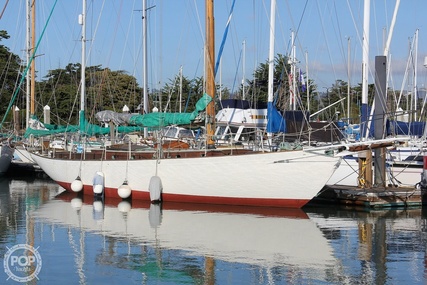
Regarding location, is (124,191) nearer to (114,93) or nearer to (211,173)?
(211,173)

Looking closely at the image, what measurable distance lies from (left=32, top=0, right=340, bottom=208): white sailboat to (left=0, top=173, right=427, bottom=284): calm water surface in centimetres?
53

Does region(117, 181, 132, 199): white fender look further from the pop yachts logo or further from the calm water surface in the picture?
the pop yachts logo

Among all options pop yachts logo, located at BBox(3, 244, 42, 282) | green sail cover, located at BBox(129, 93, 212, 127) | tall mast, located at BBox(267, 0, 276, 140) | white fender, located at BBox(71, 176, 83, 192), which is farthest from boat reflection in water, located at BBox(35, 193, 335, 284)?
tall mast, located at BBox(267, 0, 276, 140)

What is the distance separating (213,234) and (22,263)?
5.91 m

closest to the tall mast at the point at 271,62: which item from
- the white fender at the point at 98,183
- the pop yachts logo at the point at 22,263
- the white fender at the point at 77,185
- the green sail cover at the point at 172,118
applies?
the green sail cover at the point at 172,118

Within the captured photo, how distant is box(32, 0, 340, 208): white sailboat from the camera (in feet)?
81.3

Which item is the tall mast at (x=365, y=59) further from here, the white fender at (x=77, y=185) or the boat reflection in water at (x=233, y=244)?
the white fender at (x=77, y=185)

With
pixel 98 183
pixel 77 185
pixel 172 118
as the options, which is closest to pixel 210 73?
pixel 172 118

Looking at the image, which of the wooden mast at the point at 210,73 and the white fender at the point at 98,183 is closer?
the wooden mast at the point at 210,73

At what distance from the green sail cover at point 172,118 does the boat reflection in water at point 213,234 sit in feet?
10.5

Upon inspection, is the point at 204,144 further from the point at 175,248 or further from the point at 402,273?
the point at 402,273

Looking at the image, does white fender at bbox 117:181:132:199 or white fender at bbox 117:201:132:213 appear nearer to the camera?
white fender at bbox 117:201:132:213

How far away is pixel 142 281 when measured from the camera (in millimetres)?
15336

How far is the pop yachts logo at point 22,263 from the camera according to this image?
1592 centimetres
